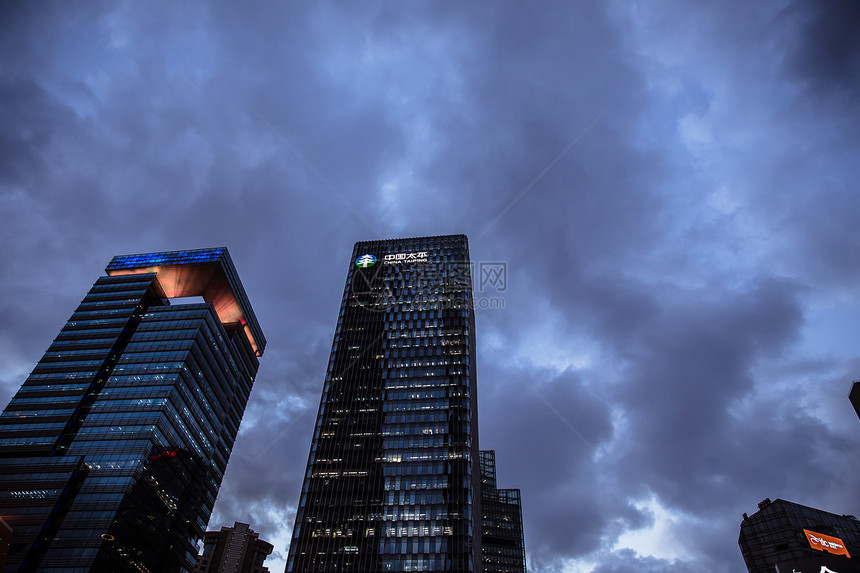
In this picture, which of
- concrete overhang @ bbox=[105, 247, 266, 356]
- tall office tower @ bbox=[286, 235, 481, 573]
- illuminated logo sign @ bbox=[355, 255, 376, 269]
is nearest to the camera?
tall office tower @ bbox=[286, 235, 481, 573]

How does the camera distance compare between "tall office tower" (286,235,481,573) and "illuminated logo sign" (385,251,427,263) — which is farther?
"illuminated logo sign" (385,251,427,263)

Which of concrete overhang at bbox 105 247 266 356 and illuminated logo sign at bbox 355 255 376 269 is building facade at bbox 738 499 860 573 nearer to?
illuminated logo sign at bbox 355 255 376 269

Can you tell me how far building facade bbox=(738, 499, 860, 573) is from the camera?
125 m

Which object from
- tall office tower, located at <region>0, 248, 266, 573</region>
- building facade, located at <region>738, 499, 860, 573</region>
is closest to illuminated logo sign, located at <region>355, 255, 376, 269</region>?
tall office tower, located at <region>0, 248, 266, 573</region>

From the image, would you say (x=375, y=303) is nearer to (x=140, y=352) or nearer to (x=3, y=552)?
(x=140, y=352)

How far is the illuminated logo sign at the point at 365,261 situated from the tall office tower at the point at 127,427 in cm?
4672

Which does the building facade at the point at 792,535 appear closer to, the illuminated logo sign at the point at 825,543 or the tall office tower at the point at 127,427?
the illuminated logo sign at the point at 825,543

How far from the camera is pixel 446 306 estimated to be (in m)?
163

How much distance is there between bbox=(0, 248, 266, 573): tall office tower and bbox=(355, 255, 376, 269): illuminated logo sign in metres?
46.7

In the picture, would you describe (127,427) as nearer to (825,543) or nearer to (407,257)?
(407,257)

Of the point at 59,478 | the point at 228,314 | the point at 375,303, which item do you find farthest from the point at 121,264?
the point at 375,303

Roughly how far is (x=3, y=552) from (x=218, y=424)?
4659 inches

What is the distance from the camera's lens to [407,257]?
180m

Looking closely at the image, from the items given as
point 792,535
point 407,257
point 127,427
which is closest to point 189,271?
point 127,427
